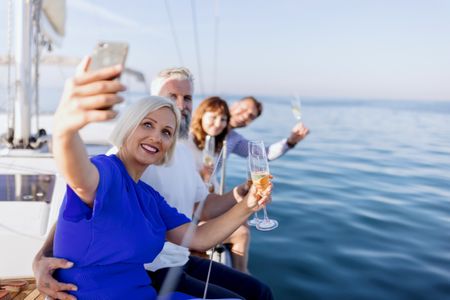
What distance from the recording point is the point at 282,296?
11.4 feet

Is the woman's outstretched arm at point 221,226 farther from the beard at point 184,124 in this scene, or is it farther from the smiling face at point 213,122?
the smiling face at point 213,122

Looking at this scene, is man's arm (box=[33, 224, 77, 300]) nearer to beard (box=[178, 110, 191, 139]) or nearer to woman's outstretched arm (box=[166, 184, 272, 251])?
woman's outstretched arm (box=[166, 184, 272, 251])

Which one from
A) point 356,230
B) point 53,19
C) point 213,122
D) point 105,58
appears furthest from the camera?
point 53,19

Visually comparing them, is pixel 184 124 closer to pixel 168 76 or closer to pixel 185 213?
pixel 168 76

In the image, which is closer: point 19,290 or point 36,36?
point 19,290

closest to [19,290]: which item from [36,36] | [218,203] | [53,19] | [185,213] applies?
[185,213]

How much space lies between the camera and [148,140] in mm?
1649

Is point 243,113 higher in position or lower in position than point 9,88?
lower

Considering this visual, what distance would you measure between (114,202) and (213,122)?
2.41m

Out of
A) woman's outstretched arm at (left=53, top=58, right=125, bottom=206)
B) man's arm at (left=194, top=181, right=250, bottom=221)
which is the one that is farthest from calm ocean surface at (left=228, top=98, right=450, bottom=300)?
woman's outstretched arm at (left=53, top=58, right=125, bottom=206)

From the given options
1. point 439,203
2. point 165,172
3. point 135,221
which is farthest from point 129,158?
point 439,203

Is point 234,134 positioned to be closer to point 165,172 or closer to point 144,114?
point 165,172

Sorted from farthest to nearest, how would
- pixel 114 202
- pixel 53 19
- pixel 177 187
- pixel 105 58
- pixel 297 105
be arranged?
pixel 53 19
pixel 297 105
pixel 177 187
pixel 114 202
pixel 105 58

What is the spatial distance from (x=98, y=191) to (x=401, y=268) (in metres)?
3.72
